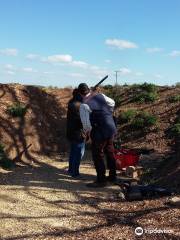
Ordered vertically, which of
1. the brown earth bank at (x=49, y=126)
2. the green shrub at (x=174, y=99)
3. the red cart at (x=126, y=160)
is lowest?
the red cart at (x=126, y=160)

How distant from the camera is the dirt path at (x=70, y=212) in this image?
650 centimetres

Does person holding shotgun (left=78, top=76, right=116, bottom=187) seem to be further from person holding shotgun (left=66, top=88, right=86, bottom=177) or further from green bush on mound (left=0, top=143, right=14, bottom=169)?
green bush on mound (left=0, top=143, right=14, bottom=169)

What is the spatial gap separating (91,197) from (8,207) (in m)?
1.56

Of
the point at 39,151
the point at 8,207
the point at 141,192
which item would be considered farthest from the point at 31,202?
the point at 39,151

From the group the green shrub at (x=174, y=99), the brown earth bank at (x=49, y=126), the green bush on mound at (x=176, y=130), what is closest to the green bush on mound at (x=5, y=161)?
the brown earth bank at (x=49, y=126)

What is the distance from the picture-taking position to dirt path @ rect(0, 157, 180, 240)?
21.3 feet

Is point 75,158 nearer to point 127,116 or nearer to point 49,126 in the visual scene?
point 49,126

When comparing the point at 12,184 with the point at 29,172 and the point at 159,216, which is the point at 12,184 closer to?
the point at 29,172

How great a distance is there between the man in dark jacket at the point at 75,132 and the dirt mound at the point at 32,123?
2513mm

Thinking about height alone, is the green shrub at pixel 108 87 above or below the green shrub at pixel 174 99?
above

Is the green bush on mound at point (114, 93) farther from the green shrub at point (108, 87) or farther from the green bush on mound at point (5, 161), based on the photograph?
the green bush on mound at point (5, 161)

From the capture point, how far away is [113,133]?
382 inches

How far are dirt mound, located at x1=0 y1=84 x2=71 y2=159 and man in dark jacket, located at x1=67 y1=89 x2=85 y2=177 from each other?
2.51 meters

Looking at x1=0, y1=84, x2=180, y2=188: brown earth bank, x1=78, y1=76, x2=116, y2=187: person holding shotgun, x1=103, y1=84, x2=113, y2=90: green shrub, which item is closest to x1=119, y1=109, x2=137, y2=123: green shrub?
x1=0, y1=84, x2=180, y2=188: brown earth bank
